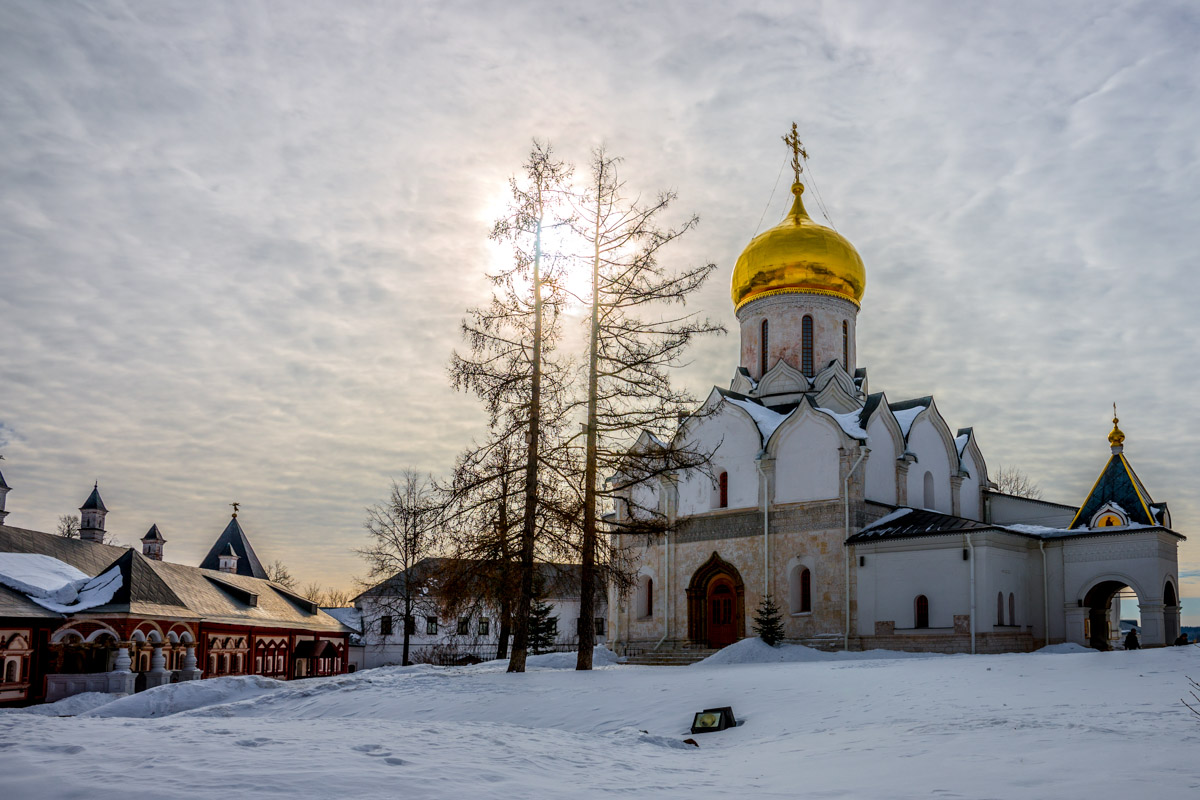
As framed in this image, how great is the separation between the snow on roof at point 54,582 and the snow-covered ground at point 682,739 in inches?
450

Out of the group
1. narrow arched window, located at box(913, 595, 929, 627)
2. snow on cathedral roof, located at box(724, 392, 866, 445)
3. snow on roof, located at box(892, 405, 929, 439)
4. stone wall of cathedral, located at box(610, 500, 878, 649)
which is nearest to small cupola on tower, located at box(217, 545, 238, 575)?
stone wall of cathedral, located at box(610, 500, 878, 649)

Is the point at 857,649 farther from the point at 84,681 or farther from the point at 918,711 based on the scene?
the point at 84,681

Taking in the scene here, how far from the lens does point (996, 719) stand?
910 cm

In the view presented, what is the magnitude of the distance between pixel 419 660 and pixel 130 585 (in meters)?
21.7

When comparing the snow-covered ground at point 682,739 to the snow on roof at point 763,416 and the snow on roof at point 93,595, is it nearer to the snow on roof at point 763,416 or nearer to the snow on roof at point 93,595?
the snow on roof at point 763,416

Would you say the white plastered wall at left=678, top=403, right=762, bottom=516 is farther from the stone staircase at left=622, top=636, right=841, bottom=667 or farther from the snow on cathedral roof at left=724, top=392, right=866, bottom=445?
the stone staircase at left=622, top=636, right=841, bottom=667

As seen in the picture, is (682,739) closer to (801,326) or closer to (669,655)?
(669,655)

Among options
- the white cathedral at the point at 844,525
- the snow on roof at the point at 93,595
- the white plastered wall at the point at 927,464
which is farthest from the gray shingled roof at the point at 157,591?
the white plastered wall at the point at 927,464

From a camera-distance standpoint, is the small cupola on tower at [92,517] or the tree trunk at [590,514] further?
the small cupola on tower at [92,517]

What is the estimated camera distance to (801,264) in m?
26.5

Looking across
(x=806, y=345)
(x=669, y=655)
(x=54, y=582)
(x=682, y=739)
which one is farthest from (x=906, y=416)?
(x=54, y=582)

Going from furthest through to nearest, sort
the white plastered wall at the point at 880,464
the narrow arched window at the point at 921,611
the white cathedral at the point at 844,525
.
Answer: the white plastered wall at the point at 880,464, the narrow arched window at the point at 921,611, the white cathedral at the point at 844,525

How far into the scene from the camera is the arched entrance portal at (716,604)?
78.6 ft

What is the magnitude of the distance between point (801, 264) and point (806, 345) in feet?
7.20
